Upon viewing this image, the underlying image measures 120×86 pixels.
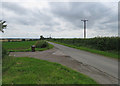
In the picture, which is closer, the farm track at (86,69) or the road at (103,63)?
the farm track at (86,69)

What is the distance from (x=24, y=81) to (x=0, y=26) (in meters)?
3.29

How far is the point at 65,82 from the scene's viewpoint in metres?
2.94

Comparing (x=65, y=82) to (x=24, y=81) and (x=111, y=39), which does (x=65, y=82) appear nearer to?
(x=24, y=81)

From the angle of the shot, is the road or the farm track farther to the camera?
the road

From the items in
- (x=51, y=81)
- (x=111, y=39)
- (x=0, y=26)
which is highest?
(x=0, y=26)

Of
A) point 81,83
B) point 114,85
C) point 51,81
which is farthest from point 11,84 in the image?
point 114,85

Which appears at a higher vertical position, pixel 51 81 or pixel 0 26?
pixel 0 26

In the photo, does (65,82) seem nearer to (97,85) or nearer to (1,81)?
(97,85)

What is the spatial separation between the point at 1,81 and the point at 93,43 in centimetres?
1540

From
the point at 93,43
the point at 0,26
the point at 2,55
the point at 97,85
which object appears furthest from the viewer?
the point at 93,43

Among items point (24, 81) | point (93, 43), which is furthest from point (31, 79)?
point (93, 43)

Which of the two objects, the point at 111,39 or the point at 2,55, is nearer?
the point at 2,55

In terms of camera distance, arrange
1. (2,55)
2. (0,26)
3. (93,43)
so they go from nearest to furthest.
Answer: (0,26)
(2,55)
(93,43)

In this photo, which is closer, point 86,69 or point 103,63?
point 86,69
